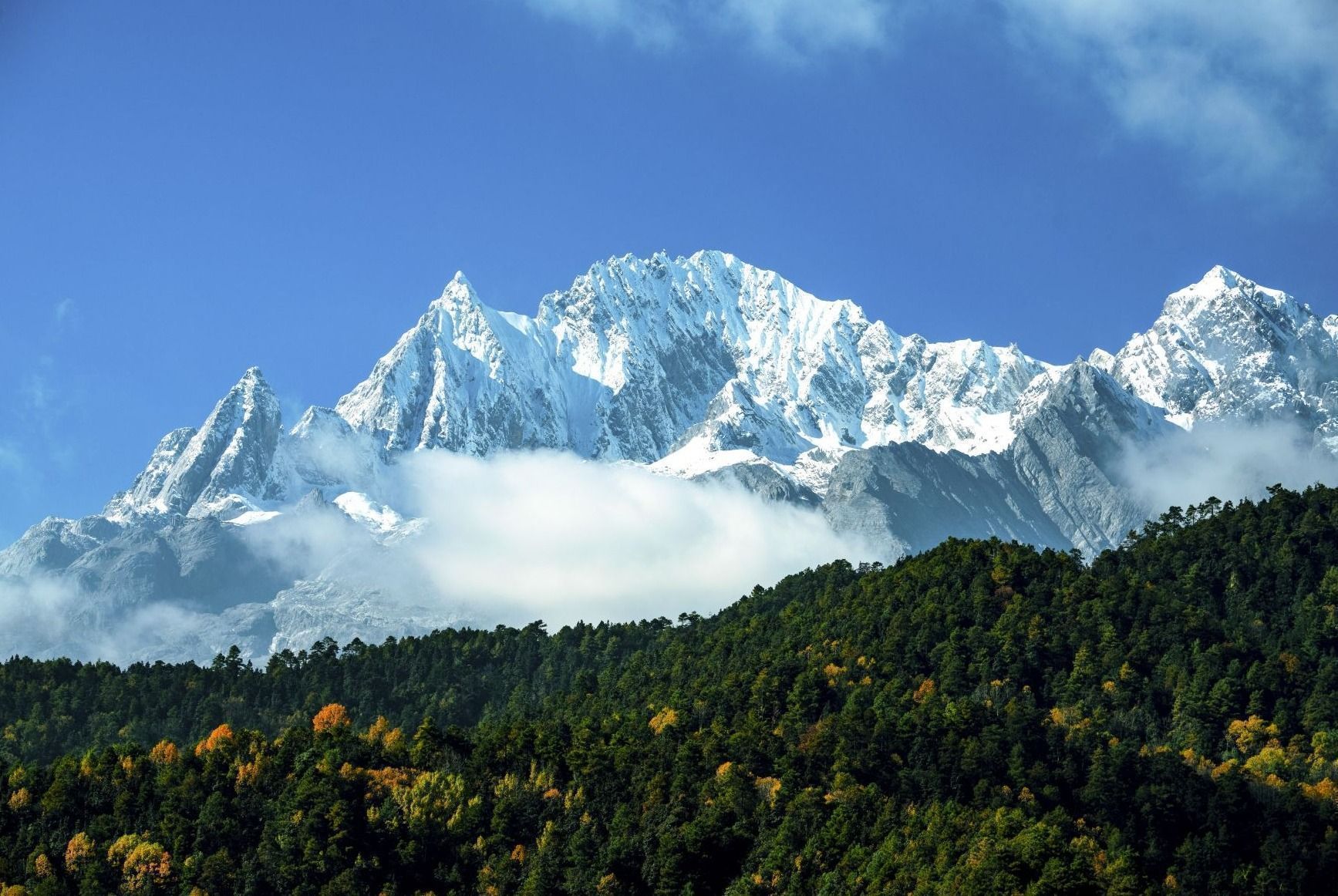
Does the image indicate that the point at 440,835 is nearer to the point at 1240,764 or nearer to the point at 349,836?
the point at 349,836

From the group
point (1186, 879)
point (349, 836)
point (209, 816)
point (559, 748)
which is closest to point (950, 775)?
point (1186, 879)

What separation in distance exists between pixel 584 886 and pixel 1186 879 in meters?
54.7

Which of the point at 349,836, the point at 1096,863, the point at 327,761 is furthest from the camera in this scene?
the point at 327,761

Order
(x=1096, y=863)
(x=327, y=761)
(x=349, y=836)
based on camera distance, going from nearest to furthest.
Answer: (x=1096, y=863) < (x=349, y=836) < (x=327, y=761)

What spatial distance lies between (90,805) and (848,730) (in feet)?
257

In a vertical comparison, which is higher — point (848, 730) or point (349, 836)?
point (848, 730)

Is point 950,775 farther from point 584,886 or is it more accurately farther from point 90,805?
point 90,805

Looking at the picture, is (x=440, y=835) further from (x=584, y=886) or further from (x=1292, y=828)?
(x=1292, y=828)

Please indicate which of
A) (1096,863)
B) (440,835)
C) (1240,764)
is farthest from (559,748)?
(1240,764)

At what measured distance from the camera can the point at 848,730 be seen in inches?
7603

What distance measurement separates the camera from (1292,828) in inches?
6811

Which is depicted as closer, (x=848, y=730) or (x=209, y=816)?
(x=209, y=816)

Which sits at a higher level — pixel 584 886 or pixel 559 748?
pixel 559 748

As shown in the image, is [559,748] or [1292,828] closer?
[1292,828]
